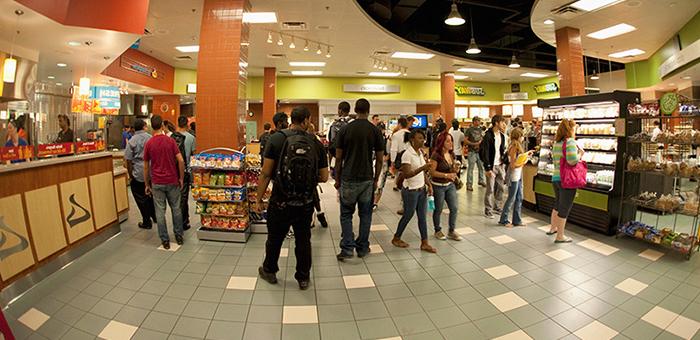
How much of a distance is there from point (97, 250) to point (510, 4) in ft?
34.0

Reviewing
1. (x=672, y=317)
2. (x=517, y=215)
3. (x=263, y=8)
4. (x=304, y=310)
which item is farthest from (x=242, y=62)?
(x=672, y=317)

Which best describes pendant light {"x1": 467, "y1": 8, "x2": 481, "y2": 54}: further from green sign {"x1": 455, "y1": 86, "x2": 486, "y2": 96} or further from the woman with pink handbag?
green sign {"x1": 455, "y1": 86, "x2": 486, "y2": 96}

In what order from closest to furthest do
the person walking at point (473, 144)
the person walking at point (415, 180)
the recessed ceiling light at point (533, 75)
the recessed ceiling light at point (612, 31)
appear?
the person walking at point (415, 180), the recessed ceiling light at point (612, 31), the person walking at point (473, 144), the recessed ceiling light at point (533, 75)

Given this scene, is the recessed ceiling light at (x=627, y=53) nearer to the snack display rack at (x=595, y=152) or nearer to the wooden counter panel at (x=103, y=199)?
the snack display rack at (x=595, y=152)

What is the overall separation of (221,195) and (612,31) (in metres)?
9.20

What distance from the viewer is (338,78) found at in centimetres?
1462

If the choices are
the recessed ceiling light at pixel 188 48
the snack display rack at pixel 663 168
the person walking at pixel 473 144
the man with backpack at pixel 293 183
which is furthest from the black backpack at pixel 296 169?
the recessed ceiling light at pixel 188 48

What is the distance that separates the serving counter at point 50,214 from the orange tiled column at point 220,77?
139cm

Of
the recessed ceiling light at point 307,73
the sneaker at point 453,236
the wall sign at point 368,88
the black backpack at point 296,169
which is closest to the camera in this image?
the black backpack at point 296,169

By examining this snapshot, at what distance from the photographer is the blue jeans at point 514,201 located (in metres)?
4.72

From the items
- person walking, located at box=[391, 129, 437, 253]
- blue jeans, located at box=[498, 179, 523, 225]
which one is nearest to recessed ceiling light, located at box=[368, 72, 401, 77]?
blue jeans, located at box=[498, 179, 523, 225]

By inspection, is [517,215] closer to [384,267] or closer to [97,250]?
[384,267]

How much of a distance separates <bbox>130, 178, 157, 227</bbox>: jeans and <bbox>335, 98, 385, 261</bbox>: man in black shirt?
304cm

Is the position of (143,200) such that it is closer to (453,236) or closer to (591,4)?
(453,236)
